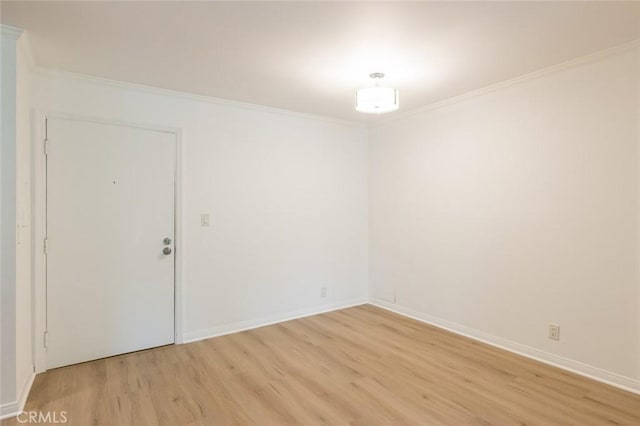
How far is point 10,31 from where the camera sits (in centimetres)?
212

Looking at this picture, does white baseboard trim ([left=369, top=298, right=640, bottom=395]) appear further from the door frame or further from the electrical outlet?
the door frame

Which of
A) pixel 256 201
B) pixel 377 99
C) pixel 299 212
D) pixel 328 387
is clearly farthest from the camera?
pixel 299 212

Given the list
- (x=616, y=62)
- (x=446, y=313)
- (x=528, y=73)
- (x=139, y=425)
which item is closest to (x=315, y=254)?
(x=446, y=313)

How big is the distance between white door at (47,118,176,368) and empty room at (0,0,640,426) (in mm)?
17

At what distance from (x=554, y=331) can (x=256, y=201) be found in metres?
2.96

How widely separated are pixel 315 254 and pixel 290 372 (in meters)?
1.69

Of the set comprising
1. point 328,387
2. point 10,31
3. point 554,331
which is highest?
point 10,31

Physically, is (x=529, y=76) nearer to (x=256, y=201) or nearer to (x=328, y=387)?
(x=256, y=201)

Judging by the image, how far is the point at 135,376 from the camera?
106 inches

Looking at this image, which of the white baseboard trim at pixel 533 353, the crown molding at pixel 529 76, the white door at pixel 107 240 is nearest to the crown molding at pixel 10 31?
the white door at pixel 107 240

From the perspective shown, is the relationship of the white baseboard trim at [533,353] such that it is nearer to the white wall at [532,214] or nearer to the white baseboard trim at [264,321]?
the white wall at [532,214]

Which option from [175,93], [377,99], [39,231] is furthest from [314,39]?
[39,231]

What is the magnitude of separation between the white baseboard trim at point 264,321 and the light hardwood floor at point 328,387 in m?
0.14

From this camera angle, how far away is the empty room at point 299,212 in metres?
2.16
